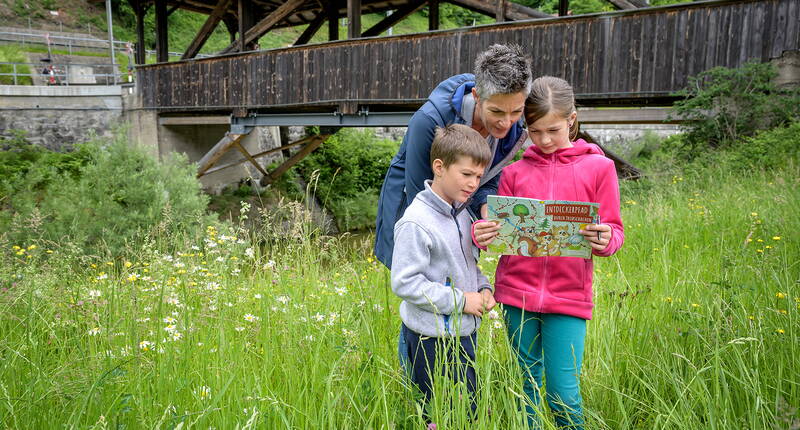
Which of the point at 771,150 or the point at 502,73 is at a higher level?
the point at 502,73

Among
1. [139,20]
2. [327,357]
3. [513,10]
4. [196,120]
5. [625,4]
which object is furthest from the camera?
[139,20]

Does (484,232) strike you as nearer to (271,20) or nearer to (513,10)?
(513,10)

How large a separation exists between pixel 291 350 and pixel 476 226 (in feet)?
2.85

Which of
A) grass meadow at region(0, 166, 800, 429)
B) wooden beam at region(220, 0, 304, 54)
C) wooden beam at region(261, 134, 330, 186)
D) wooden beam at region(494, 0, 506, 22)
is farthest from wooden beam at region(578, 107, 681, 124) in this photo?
grass meadow at region(0, 166, 800, 429)

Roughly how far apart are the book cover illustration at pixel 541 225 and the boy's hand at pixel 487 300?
6.0 inches

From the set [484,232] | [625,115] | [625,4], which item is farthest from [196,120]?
[484,232]

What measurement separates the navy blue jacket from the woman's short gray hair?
0.60 feet

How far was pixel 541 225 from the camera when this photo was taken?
1.77 metres

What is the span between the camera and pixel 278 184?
53.3 feet

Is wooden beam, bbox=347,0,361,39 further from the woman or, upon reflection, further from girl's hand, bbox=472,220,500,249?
girl's hand, bbox=472,220,500,249

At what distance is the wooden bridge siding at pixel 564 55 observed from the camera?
7645mm

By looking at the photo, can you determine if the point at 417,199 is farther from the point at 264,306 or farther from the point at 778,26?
the point at 778,26

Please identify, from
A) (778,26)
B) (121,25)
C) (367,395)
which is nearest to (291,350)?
(367,395)

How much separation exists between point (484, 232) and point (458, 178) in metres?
Result: 0.19
